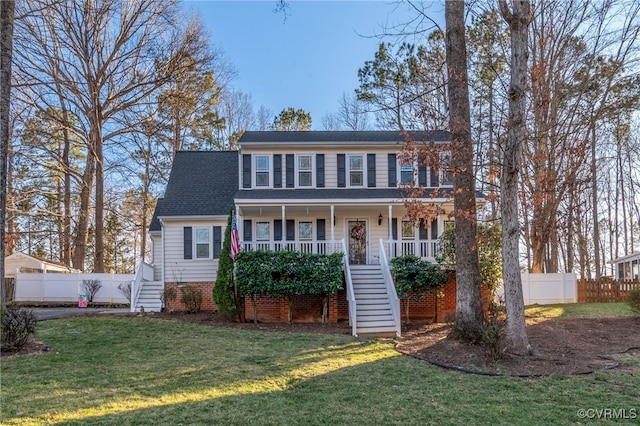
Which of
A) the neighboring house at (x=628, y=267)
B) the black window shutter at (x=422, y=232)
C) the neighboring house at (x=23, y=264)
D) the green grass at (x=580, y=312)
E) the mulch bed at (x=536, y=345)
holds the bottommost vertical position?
the green grass at (x=580, y=312)

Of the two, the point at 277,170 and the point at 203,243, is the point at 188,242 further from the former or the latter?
the point at 277,170

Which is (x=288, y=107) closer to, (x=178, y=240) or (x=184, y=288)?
(x=178, y=240)

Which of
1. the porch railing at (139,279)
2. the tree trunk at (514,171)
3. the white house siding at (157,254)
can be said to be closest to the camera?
the tree trunk at (514,171)

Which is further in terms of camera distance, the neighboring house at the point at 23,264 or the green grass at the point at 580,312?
the neighboring house at the point at 23,264

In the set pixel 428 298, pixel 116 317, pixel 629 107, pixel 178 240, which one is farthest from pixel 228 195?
pixel 629 107

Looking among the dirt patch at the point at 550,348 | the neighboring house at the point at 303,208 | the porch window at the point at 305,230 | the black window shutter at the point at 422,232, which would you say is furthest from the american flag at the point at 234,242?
the black window shutter at the point at 422,232

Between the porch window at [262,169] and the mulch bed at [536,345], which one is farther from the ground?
the porch window at [262,169]

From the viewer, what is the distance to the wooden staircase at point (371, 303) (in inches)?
459

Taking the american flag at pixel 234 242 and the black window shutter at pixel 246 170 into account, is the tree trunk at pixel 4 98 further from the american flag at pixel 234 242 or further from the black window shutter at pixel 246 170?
the black window shutter at pixel 246 170

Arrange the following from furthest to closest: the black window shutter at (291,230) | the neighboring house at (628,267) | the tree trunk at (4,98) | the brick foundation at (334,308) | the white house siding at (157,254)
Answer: the neighboring house at (628,267), the white house siding at (157,254), the black window shutter at (291,230), the brick foundation at (334,308), the tree trunk at (4,98)

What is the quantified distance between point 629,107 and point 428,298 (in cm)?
1220

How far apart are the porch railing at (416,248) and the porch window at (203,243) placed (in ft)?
21.5

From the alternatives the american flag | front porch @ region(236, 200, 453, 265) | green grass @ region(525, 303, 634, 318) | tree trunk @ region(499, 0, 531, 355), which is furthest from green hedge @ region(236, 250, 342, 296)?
green grass @ region(525, 303, 634, 318)

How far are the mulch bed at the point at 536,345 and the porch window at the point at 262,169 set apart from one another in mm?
5154
